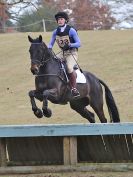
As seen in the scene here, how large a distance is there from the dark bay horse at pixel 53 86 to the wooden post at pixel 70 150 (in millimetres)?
843

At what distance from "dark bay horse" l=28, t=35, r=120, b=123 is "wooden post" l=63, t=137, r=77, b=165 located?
0.84m

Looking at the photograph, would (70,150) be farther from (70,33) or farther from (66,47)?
(70,33)

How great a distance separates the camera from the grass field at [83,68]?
58.7 feet

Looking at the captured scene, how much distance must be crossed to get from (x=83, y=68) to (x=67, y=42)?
17.0 meters

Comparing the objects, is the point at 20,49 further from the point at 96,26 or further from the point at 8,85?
the point at 96,26

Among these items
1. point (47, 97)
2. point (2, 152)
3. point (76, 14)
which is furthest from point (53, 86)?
point (76, 14)

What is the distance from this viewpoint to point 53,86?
1002 centimetres

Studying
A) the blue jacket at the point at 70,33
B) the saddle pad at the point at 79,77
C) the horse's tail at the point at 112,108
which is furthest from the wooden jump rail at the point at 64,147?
the horse's tail at the point at 112,108

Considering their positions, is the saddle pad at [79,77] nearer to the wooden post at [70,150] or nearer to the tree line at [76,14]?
the wooden post at [70,150]

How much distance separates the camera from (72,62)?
10.8 m

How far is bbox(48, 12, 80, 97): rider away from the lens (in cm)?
1030

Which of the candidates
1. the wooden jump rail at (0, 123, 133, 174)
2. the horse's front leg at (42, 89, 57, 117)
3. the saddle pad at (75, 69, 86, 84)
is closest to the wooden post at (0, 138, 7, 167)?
the wooden jump rail at (0, 123, 133, 174)

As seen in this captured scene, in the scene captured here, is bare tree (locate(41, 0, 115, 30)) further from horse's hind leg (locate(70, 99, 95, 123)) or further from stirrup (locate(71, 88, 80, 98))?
stirrup (locate(71, 88, 80, 98))

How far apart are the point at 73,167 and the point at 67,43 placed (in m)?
2.75
